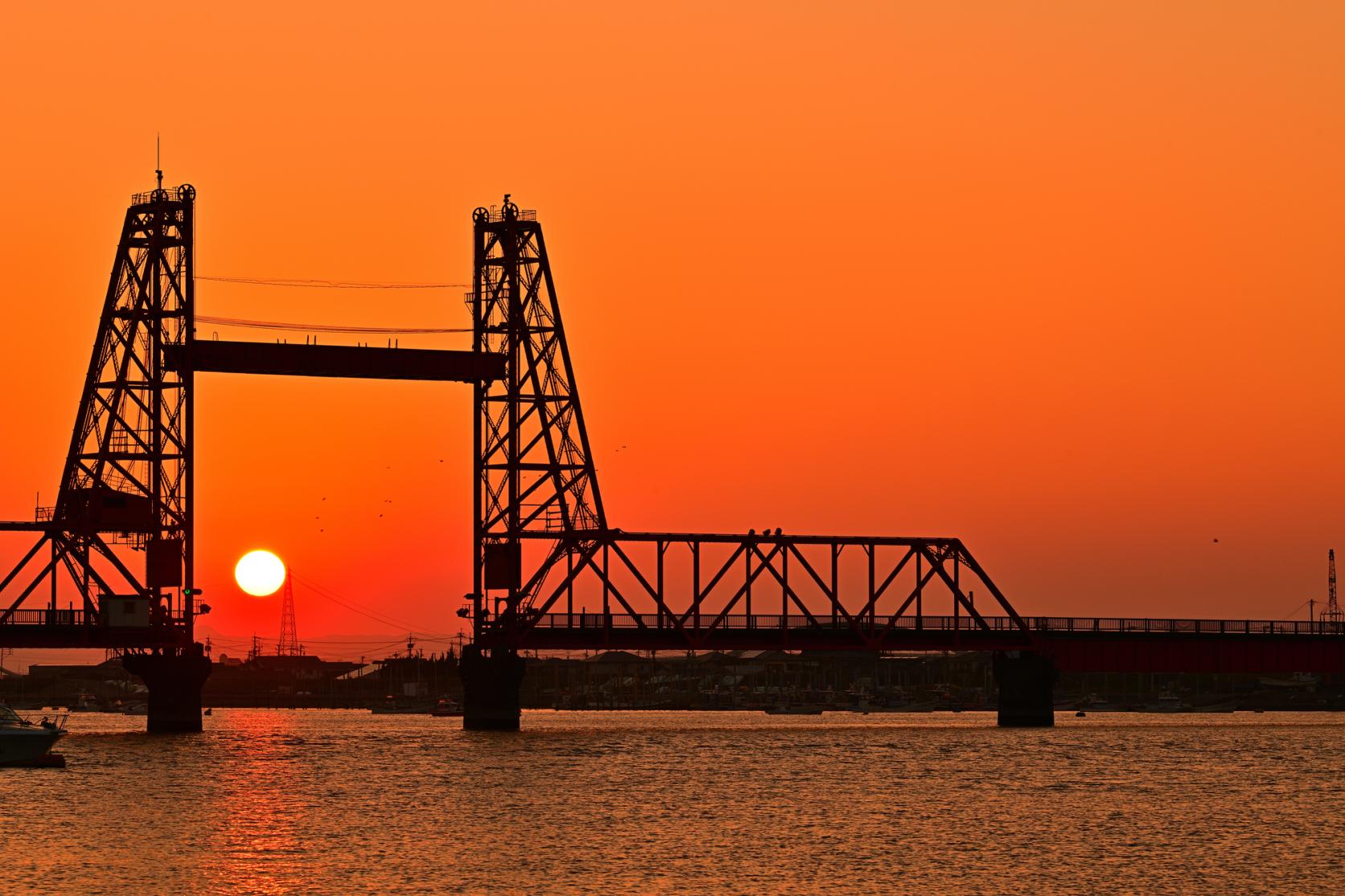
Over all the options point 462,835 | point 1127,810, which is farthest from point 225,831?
point 1127,810

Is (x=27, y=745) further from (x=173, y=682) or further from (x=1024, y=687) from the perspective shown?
(x=1024, y=687)

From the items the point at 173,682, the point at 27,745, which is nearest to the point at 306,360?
the point at 173,682

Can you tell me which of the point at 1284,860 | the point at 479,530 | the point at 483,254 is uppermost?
A: the point at 483,254

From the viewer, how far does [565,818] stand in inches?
2945

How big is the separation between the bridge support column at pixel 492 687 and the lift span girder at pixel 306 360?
56.1ft

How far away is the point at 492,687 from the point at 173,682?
1891 centimetres

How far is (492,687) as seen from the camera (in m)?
127

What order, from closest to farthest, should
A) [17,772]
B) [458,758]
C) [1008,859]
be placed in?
[1008,859] → [17,772] → [458,758]

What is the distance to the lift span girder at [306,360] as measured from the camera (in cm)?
11781

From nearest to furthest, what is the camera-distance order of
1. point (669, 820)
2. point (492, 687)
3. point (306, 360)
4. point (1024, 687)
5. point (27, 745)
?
point (669, 820), point (27, 745), point (306, 360), point (492, 687), point (1024, 687)

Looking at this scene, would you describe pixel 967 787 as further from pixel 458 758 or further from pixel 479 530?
pixel 479 530

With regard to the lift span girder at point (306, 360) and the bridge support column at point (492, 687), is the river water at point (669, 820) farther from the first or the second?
the lift span girder at point (306, 360)

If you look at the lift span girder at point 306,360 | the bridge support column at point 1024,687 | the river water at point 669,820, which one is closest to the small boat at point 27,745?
the river water at point 669,820

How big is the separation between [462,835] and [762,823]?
1105cm
